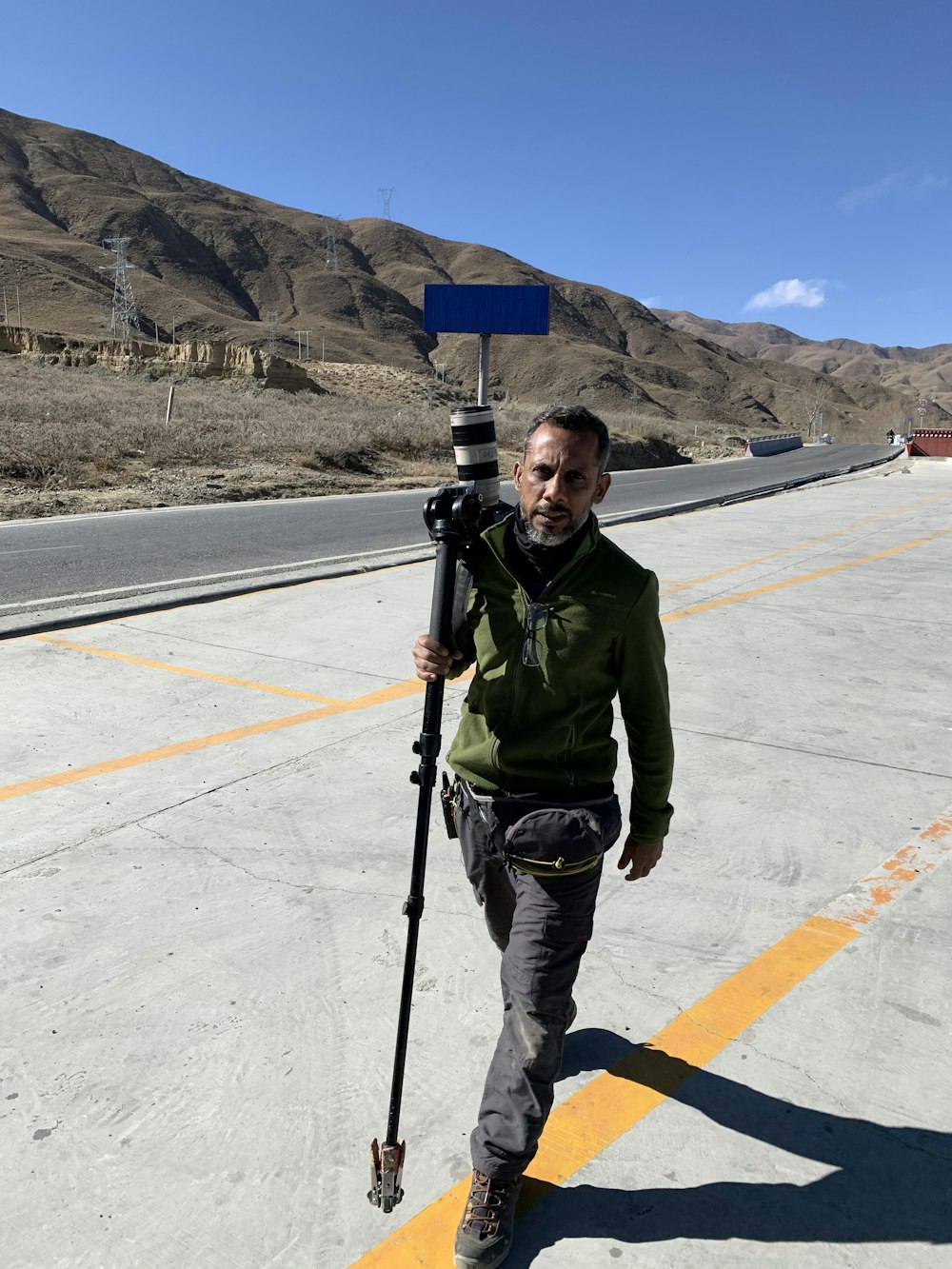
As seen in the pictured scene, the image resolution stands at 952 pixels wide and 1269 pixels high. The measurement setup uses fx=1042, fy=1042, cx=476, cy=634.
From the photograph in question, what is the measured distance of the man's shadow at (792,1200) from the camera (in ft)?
6.75

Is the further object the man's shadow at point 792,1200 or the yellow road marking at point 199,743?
the yellow road marking at point 199,743

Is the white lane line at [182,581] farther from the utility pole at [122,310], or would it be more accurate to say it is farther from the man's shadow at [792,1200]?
the utility pole at [122,310]

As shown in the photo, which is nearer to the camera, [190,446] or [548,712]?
[548,712]

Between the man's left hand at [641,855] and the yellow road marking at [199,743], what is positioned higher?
the man's left hand at [641,855]

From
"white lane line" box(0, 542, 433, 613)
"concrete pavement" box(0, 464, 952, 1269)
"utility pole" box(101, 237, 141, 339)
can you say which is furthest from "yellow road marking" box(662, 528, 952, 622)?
"utility pole" box(101, 237, 141, 339)

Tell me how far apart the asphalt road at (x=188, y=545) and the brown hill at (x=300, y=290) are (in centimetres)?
6829

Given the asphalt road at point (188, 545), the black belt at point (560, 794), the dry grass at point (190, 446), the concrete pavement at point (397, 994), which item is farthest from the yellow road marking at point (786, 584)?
the dry grass at point (190, 446)

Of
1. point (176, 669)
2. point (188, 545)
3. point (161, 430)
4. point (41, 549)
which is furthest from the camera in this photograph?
point (161, 430)

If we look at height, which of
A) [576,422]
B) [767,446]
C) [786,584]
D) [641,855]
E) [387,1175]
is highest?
[767,446]

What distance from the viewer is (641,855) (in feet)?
7.59

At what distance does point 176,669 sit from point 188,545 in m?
6.20

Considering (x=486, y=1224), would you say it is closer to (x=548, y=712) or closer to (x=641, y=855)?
(x=641, y=855)

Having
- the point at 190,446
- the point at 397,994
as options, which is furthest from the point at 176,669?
the point at 190,446

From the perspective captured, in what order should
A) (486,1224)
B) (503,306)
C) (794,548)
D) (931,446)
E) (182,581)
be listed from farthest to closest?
(931,446) < (503,306) < (794,548) < (182,581) < (486,1224)
